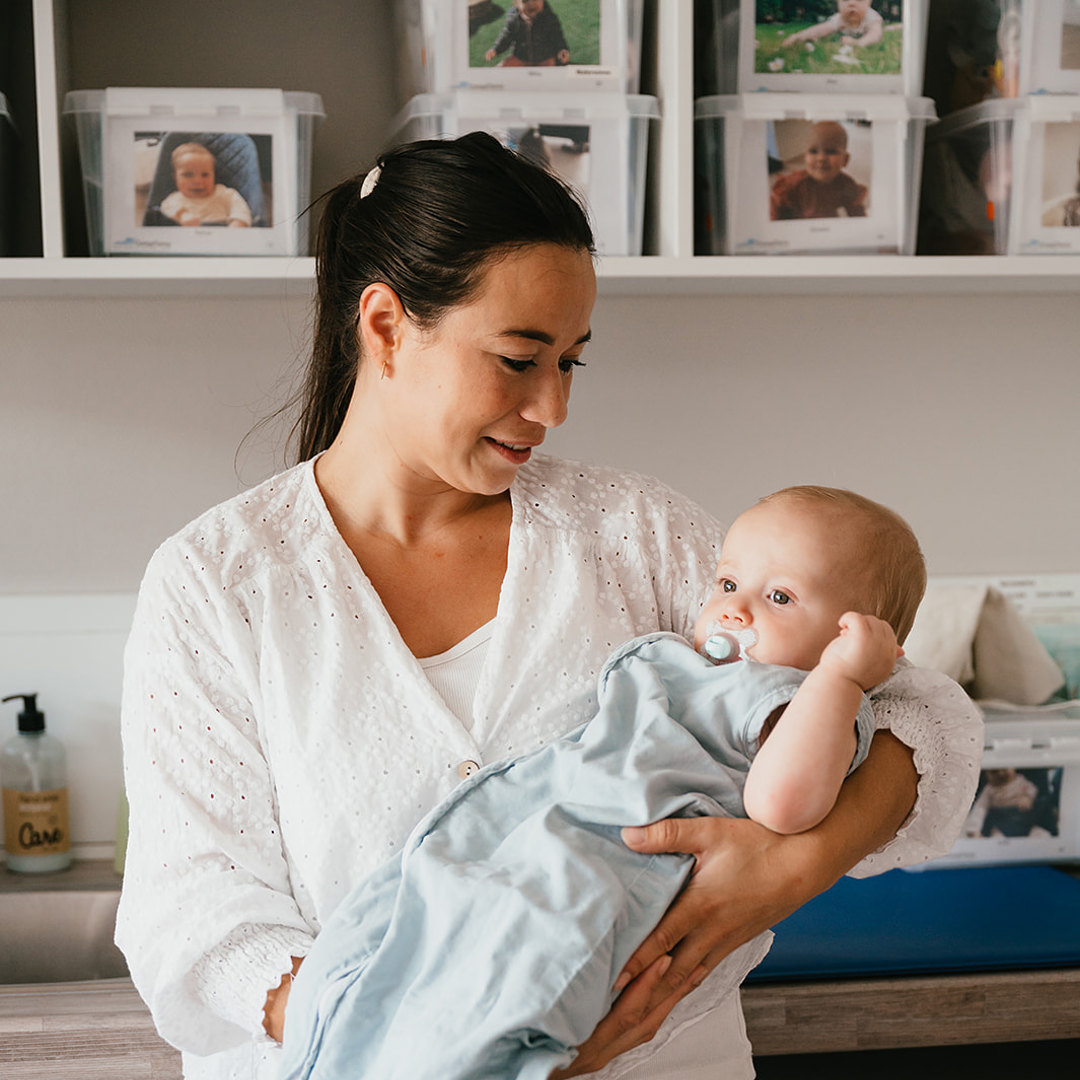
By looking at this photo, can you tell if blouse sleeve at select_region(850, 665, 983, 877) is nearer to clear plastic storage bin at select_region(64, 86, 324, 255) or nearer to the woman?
the woman

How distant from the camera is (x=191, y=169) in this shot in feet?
5.04

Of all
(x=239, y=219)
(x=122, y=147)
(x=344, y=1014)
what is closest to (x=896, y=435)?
(x=239, y=219)

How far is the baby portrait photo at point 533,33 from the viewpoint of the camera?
1536 mm

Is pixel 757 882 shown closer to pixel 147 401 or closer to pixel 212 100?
pixel 212 100

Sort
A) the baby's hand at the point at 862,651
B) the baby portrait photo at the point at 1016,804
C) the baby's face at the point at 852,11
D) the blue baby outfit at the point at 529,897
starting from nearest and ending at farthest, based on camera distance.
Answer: the blue baby outfit at the point at 529,897, the baby's hand at the point at 862,651, the baby's face at the point at 852,11, the baby portrait photo at the point at 1016,804

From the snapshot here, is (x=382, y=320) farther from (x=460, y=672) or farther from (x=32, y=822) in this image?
(x=32, y=822)

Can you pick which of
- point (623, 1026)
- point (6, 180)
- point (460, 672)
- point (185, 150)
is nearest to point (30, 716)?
point (6, 180)

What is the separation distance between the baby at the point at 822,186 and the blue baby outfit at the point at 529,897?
808mm

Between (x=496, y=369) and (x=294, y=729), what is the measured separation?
1.25 feet

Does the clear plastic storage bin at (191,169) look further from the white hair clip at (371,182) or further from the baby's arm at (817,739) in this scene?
the baby's arm at (817,739)

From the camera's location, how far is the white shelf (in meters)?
1.54

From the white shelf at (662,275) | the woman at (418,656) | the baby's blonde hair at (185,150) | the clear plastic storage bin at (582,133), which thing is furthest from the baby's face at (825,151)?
the baby's blonde hair at (185,150)

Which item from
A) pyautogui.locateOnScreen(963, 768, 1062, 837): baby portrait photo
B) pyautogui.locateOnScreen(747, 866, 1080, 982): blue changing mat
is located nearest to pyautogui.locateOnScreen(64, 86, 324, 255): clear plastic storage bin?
pyautogui.locateOnScreen(747, 866, 1080, 982): blue changing mat

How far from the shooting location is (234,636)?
3.60ft
